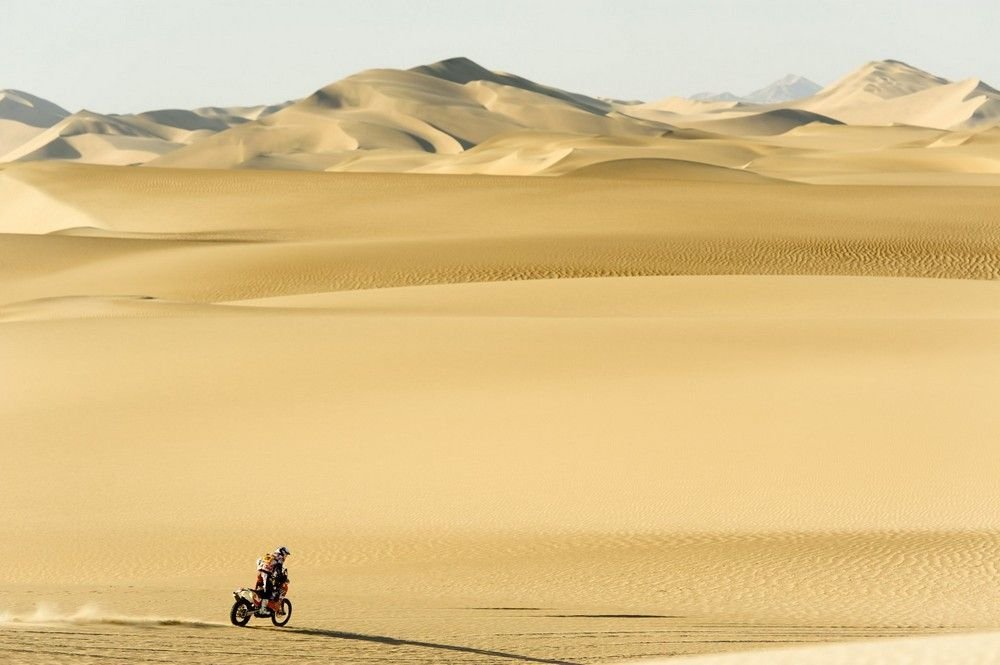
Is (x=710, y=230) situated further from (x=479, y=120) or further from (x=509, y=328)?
(x=479, y=120)

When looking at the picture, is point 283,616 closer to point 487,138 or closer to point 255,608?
point 255,608

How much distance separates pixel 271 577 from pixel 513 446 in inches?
249

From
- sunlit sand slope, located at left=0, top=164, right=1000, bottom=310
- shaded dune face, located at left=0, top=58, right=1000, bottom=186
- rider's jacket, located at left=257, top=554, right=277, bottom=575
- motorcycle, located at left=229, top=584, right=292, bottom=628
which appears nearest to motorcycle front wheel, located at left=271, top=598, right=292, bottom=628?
motorcycle, located at left=229, top=584, right=292, bottom=628

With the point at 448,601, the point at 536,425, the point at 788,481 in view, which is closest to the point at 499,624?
the point at 448,601

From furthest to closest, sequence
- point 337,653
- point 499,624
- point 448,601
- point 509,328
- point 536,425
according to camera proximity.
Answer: point 509,328 → point 536,425 → point 448,601 → point 499,624 → point 337,653

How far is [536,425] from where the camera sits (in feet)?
49.0

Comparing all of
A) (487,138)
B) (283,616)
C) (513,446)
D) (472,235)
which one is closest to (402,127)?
(487,138)

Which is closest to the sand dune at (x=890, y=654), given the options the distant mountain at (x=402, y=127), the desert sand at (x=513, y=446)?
the desert sand at (x=513, y=446)

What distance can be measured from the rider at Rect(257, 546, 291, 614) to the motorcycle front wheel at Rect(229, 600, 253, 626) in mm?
115

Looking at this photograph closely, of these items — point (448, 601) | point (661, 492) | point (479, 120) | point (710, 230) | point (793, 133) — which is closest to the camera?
point (448, 601)

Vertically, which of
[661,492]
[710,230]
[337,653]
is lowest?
[337,653]

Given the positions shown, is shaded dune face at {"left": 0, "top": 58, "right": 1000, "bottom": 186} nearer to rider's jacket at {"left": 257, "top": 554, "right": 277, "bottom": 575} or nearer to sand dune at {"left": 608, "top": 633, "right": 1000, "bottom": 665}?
sand dune at {"left": 608, "top": 633, "right": 1000, "bottom": 665}

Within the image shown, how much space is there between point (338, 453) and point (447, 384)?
10.9 ft

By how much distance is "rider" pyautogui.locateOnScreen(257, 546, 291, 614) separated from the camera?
795 cm
